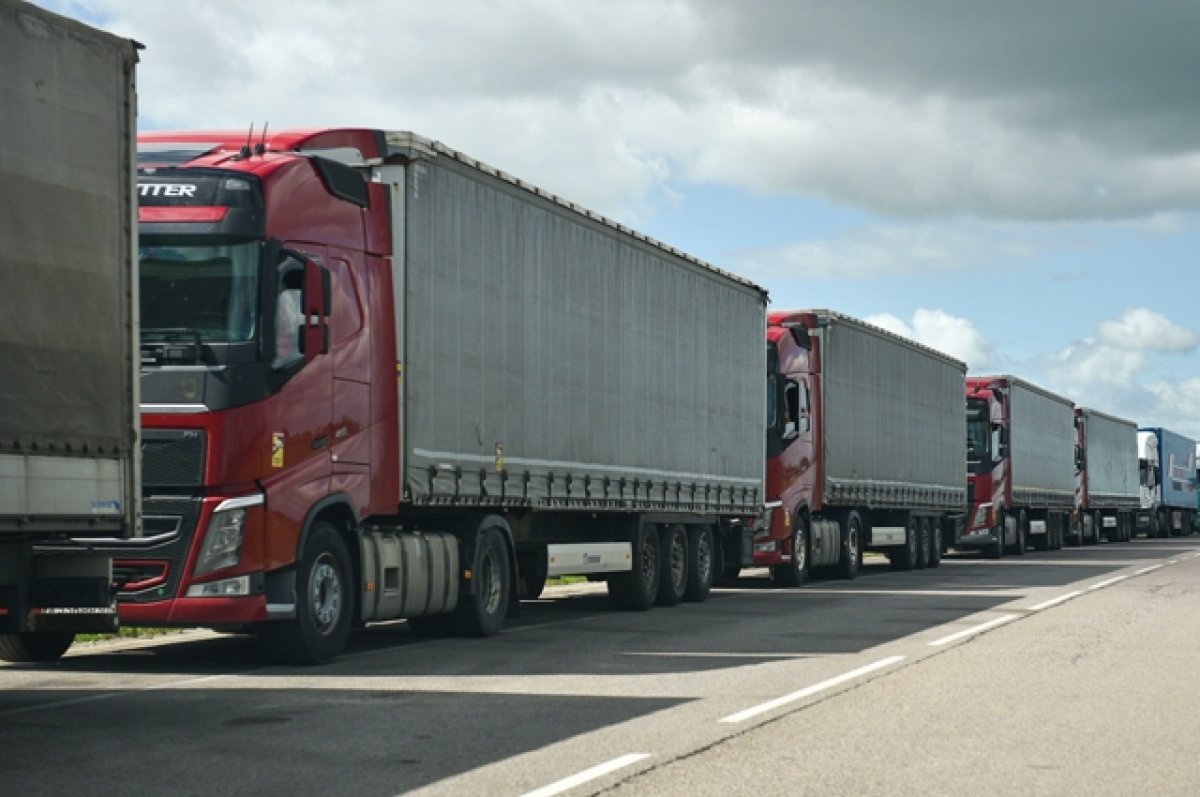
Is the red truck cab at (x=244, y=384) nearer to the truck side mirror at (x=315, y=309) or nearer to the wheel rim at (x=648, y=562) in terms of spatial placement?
the truck side mirror at (x=315, y=309)

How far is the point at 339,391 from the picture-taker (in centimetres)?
1426

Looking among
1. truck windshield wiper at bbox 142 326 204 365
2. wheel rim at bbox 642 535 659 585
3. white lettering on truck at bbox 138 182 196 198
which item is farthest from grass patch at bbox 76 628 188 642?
wheel rim at bbox 642 535 659 585

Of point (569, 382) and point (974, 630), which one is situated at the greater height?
point (569, 382)

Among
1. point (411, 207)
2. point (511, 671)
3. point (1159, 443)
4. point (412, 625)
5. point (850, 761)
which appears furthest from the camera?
point (1159, 443)

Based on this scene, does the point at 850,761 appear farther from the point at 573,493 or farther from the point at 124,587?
the point at 573,493

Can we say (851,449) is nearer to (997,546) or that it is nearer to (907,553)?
(907,553)

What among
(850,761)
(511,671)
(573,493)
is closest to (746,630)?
(573,493)

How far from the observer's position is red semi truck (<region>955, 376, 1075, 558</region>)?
42.2m

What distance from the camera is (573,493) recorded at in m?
18.7

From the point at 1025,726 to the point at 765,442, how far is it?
51.8 ft

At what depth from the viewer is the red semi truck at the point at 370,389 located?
13.1 meters

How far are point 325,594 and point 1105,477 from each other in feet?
161

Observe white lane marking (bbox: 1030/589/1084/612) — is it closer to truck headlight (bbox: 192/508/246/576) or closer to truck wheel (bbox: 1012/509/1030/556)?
truck headlight (bbox: 192/508/246/576)

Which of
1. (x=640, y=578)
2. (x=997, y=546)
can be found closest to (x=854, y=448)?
(x=640, y=578)
